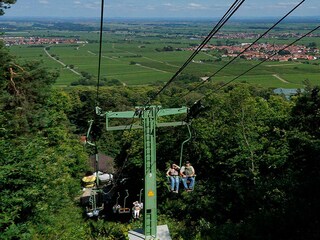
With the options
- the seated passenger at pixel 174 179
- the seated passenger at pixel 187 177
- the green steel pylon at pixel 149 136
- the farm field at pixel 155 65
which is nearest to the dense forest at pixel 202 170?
the seated passenger at pixel 187 177

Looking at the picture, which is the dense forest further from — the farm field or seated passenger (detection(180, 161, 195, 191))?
the farm field

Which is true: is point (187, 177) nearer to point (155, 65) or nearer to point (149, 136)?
point (149, 136)

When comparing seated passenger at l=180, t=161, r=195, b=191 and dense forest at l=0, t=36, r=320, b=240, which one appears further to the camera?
seated passenger at l=180, t=161, r=195, b=191

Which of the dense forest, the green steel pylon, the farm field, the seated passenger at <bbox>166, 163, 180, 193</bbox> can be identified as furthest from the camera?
the farm field

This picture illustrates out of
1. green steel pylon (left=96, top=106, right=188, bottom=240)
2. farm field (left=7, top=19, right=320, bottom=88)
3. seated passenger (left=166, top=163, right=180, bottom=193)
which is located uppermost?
green steel pylon (left=96, top=106, right=188, bottom=240)

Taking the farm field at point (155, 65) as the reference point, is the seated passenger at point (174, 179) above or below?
above

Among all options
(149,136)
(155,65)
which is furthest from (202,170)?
(155,65)

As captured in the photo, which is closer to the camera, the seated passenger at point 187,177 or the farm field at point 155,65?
the seated passenger at point 187,177

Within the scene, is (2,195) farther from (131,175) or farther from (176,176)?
(131,175)

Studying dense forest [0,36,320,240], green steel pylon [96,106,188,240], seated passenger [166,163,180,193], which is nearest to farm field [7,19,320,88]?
dense forest [0,36,320,240]

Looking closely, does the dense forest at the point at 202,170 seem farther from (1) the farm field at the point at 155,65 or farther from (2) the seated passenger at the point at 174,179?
(1) the farm field at the point at 155,65
